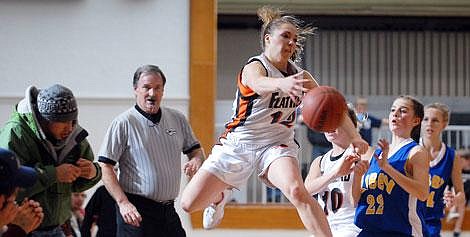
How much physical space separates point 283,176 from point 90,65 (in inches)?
197

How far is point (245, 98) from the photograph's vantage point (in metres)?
4.71

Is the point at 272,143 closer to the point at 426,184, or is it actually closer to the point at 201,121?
the point at 426,184

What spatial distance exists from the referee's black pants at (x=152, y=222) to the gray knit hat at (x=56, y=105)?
1.27 metres

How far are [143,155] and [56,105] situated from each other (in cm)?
137

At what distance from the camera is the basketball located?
4266 millimetres

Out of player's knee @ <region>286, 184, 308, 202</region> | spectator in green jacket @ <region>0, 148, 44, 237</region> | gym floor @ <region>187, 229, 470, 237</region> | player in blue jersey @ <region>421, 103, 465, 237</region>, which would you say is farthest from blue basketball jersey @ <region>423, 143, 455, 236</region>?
spectator in green jacket @ <region>0, 148, 44, 237</region>

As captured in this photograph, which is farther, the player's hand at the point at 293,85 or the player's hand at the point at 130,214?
the player's hand at the point at 130,214

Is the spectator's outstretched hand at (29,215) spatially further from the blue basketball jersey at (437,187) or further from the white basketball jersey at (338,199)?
the blue basketball jersey at (437,187)

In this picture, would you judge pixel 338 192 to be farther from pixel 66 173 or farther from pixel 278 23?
pixel 66 173

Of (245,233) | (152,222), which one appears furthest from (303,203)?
(245,233)

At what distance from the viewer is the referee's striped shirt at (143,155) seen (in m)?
5.16

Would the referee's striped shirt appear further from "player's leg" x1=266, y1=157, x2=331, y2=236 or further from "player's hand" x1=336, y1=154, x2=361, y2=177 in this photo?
"player's hand" x1=336, y1=154, x2=361, y2=177

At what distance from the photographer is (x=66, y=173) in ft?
12.8

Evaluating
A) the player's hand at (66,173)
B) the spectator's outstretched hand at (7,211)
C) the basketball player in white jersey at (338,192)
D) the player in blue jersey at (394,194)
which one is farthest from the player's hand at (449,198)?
the spectator's outstretched hand at (7,211)
